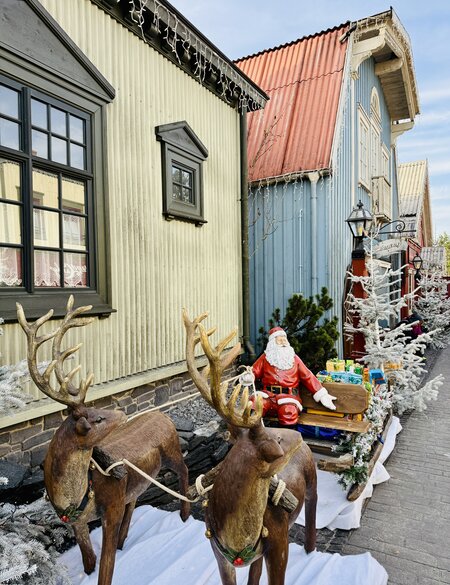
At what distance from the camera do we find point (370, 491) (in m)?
4.59

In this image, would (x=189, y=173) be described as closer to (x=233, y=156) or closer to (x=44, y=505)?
(x=233, y=156)

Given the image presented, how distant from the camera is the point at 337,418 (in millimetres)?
4734

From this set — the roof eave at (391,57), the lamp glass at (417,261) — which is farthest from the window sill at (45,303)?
the lamp glass at (417,261)

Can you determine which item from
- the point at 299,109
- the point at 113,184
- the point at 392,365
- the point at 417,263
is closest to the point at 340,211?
the point at 299,109

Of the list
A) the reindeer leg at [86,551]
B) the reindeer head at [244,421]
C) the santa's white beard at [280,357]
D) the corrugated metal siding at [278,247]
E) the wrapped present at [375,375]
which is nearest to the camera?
the reindeer head at [244,421]

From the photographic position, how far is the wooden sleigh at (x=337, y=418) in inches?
168

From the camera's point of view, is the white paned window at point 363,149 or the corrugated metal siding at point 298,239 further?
the white paned window at point 363,149

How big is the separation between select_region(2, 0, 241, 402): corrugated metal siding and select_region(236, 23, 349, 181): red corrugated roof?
2388mm

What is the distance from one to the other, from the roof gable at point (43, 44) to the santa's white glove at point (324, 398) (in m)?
4.27

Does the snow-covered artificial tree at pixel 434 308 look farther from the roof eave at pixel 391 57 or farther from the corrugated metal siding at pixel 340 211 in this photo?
the corrugated metal siding at pixel 340 211

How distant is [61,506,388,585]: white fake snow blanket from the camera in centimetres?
300

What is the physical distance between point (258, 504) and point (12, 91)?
4.10 metres

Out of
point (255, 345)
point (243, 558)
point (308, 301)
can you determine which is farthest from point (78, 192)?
point (255, 345)

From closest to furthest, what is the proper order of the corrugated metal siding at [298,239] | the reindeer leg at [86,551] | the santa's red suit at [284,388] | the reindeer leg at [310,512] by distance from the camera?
the reindeer leg at [86,551] < the reindeer leg at [310,512] < the santa's red suit at [284,388] < the corrugated metal siding at [298,239]
